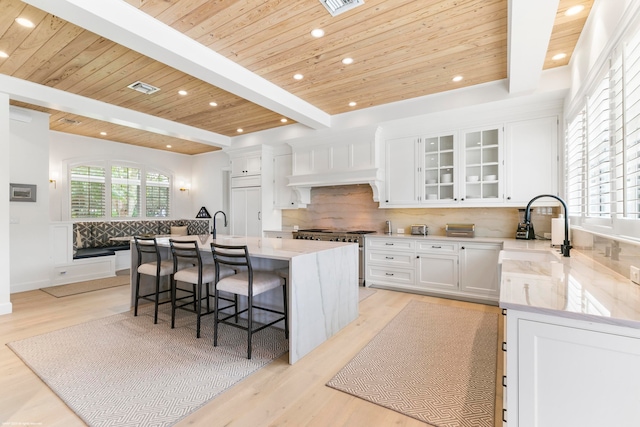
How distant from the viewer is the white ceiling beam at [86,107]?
3.60 meters

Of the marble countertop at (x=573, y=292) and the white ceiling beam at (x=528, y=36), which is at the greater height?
the white ceiling beam at (x=528, y=36)

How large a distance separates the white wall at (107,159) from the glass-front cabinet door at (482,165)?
6.56 m

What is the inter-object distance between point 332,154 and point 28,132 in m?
4.66

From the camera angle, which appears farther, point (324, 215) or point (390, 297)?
point (324, 215)

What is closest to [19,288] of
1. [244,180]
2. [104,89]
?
[104,89]

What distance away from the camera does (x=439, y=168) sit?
4.39m

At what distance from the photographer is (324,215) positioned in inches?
226

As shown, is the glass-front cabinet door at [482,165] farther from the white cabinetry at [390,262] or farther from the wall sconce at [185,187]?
the wall sconce at [185,187]

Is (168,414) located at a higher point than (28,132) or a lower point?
lower

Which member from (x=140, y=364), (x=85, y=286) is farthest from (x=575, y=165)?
(x=85, y=286)

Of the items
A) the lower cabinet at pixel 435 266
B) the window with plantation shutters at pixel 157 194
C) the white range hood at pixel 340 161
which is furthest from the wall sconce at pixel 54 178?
the lower cabinet at pixel 435 266

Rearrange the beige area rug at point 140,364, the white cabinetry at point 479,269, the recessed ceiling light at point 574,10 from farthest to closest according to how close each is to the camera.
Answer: the white cabinetry at point 479,269 → the recessed ceiling light at point 574,10 → the beige area rug at point 140,364

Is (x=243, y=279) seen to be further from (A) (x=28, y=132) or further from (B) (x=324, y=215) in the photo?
(A) (x=28, y=132)

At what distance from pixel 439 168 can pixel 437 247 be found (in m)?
1.13
